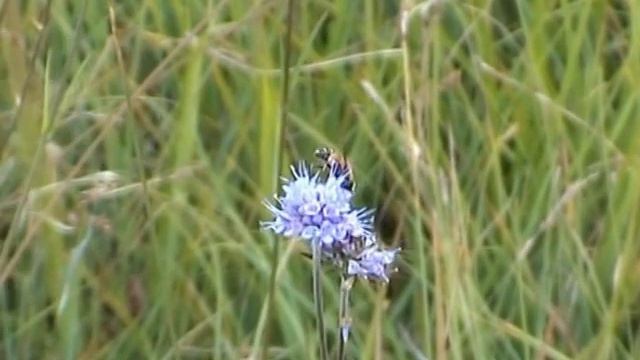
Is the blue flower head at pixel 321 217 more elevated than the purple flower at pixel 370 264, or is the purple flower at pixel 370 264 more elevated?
the blue flower head at pixel 321 217

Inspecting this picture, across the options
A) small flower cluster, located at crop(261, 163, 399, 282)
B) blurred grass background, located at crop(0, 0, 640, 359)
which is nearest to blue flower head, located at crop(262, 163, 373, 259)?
small flower cluster, located at crop(261, 163, 399, 282)

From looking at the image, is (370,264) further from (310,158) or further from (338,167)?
(310,158)

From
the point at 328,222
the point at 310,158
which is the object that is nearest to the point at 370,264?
the point at 328,222

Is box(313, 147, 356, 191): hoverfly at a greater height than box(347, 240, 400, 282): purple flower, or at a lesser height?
greater

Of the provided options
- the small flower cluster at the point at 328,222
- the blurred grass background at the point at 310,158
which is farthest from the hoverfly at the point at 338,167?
the blurred grass background at the point at 310,158

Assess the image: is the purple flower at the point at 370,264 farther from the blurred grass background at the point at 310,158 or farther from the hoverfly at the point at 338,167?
the blurred grass background at the point at 310,158

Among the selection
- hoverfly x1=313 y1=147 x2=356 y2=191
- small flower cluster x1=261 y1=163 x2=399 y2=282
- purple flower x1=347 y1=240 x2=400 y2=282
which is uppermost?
hoverfly x1=313 y1=147 x2=356 y2=191

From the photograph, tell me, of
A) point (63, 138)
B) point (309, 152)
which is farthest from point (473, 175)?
point (63, 138)

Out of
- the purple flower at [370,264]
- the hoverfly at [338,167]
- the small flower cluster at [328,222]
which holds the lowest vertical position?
the purple flower at [370,264]

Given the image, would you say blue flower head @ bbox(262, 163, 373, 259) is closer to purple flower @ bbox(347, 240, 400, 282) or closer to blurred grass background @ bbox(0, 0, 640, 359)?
purple flower @ bbox(347, 240, 400, 282)
